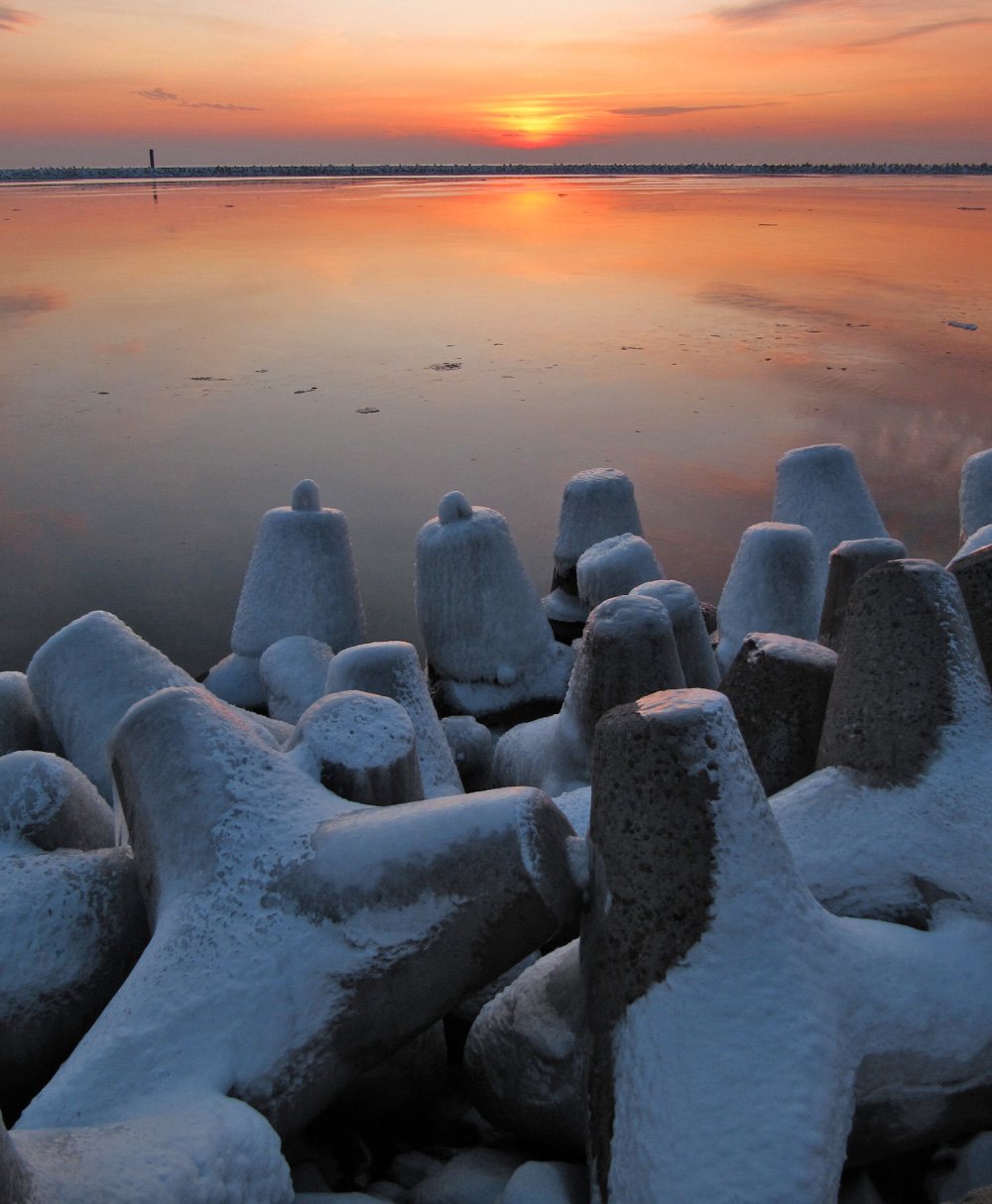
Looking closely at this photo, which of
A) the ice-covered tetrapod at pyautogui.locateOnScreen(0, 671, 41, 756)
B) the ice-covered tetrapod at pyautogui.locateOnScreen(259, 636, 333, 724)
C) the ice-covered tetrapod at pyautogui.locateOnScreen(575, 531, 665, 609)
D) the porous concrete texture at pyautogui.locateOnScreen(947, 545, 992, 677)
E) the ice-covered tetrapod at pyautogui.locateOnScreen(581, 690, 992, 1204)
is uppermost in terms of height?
the porous concrete texture at pyautogui.locateOnScreen(947, 545, 992, 677)

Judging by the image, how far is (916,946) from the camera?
1359 mm

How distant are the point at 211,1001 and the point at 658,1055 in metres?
0.53

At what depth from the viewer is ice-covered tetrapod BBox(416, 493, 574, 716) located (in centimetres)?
323

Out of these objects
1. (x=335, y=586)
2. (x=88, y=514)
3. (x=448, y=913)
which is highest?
(x=448, y=913)

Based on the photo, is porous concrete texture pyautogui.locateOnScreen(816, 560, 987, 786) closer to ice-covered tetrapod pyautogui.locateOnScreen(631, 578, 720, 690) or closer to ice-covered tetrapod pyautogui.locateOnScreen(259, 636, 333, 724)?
ice-covered tetrapod pyautogui.locateOnScreen(631, 578, 720, 690)

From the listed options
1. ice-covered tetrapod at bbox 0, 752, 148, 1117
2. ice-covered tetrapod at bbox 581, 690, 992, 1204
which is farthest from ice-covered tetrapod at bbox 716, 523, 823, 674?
ice-covered tetrapod at bbox 0, 752, 148, 1117

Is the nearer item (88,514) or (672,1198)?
(672,1198)

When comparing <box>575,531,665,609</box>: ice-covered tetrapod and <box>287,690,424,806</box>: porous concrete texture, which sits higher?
<box>287,690,424,806</box>: porous concrete texture

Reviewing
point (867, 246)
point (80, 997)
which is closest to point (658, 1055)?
point (80, 997)

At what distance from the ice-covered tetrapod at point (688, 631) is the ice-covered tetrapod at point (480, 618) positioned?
656mm

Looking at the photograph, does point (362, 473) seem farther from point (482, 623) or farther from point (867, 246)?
point (867, 246)

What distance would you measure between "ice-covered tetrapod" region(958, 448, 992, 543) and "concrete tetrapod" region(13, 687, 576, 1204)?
2.69 m

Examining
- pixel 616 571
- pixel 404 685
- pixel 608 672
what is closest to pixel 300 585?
pixel 616 571

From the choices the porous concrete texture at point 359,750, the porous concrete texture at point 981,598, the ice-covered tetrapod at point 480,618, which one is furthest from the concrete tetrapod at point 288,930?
the ice-covered tetrapod at point 480,618
